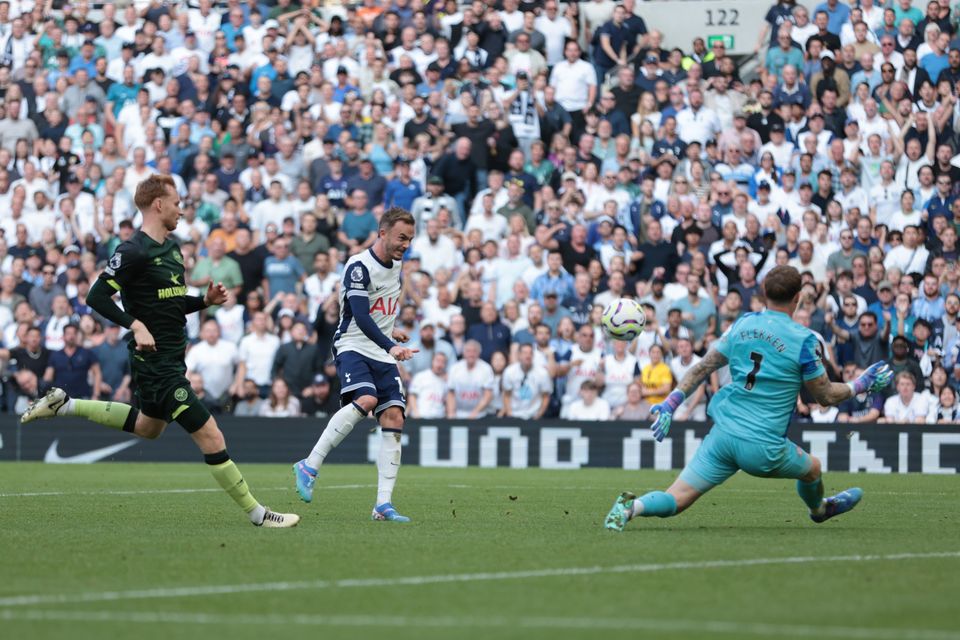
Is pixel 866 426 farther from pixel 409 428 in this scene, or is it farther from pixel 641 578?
pixel 641 578

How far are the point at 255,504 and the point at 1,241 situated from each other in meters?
16.6

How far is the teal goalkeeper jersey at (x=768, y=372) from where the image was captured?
34.7 feet

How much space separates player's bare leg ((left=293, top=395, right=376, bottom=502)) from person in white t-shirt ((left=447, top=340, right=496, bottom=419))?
1046 cm

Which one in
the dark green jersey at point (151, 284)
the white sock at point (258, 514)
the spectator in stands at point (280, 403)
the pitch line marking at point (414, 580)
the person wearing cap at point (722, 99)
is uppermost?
the person wearing cap at point (722, 99)

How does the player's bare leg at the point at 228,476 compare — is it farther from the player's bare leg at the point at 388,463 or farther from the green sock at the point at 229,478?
the player's bare leg at the point at 388,463

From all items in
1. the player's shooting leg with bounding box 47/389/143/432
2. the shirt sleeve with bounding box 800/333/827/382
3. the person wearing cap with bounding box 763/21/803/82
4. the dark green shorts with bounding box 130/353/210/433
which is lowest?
the player's shooting leg with bounding box 47/389/143/432

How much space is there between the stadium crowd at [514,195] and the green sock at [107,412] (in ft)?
37.7

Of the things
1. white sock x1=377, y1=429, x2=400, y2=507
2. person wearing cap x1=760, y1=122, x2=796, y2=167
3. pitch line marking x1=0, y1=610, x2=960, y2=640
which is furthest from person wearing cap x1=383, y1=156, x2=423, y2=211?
pitch line marking x1=0, y1=610, x2=960, y2=640

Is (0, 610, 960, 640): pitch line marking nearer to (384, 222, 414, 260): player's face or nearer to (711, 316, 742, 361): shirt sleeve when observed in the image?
(711, 316, 742, 361): shirt sleeve

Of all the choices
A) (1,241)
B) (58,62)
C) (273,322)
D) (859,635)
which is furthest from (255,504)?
(58,62)

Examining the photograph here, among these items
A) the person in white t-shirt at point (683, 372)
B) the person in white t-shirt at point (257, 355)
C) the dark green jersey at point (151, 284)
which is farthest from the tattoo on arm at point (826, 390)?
the person in white t-shirt at point (257, 355)

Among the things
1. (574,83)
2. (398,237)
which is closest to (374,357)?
(398,237)

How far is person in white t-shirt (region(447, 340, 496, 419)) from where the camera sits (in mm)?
23094

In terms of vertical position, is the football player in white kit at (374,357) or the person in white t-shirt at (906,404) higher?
the football player in white kit at (374,357)
